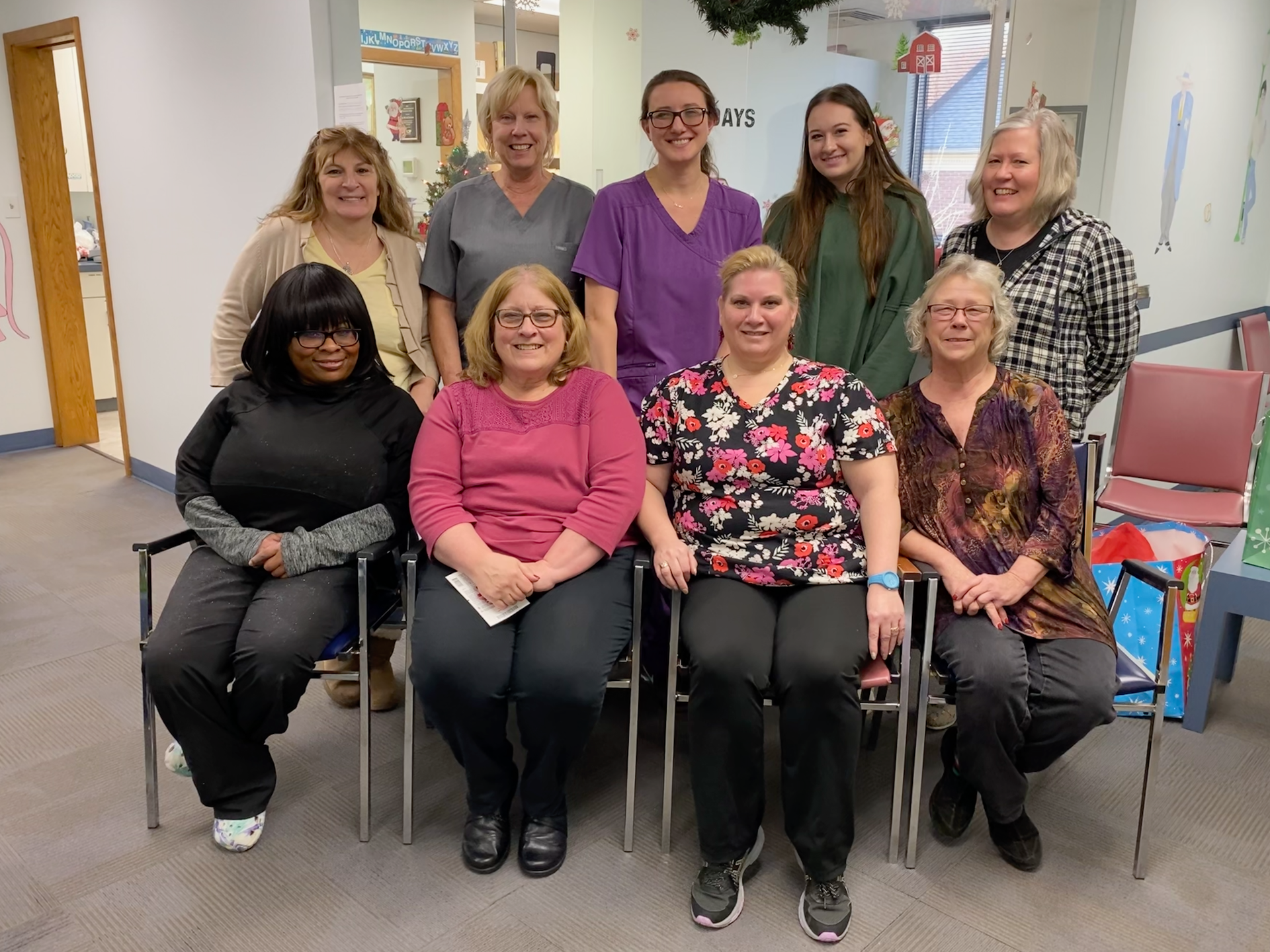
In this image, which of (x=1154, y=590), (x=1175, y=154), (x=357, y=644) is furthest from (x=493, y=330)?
(x=1175, y=154)

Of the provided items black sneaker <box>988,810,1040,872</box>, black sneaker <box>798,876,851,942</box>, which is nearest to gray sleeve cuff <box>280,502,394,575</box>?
black sneaker <box>798,876,851,942</box>

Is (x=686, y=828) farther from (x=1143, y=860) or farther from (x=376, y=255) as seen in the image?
(x=376, y=255)

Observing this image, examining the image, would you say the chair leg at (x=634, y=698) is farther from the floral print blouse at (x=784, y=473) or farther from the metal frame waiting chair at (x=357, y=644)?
the metal frame waiting chair at (x=357, y=644)

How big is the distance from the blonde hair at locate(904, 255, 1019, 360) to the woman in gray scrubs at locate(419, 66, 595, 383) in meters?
0.84

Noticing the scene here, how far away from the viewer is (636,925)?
191 cm

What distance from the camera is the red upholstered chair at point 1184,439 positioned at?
331cm

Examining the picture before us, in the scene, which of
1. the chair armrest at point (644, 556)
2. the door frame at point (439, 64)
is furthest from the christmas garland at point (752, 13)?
the door frame at point (439, 64)

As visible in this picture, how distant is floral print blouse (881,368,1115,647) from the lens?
205 cm

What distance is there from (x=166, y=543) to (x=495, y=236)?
105 centimetres

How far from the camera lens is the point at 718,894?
192 centimetres

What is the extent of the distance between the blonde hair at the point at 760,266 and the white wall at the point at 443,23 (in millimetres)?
2175

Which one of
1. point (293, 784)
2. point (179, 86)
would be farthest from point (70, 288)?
point (293, 784)

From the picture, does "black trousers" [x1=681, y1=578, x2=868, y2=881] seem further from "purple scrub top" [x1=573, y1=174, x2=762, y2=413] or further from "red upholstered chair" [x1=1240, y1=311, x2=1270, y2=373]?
"red upholstered chair" [x1=1240, y1=311, x2=1270, y2=373]

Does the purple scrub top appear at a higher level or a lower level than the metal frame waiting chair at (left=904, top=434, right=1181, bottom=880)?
higher
